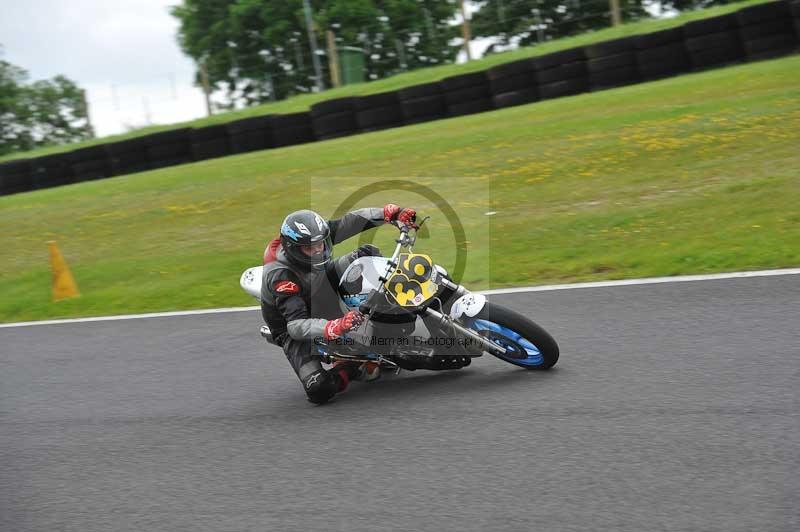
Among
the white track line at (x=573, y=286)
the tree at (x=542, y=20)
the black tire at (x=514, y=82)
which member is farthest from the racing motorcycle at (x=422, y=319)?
the tree at (x=542, y=20)

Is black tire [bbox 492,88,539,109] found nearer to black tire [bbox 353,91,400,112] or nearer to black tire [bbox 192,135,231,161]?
black tire [bbox 353,91,400,112]

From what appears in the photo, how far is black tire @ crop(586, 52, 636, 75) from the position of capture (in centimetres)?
1886

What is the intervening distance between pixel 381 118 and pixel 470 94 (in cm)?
218

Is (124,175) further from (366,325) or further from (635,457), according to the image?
(635,457)

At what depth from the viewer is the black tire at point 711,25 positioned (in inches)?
720

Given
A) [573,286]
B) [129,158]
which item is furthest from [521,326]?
[129,158]

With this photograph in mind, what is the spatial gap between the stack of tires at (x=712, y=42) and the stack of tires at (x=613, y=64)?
1.22 m

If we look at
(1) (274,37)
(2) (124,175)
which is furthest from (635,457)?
(1) (274,37)

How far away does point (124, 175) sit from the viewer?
21.4m

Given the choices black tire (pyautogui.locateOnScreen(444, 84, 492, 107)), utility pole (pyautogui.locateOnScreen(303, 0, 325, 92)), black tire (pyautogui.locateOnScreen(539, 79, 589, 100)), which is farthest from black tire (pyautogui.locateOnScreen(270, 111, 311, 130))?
utility pole (pyautogui.locateOnScreen(303, 0, 325, 92))

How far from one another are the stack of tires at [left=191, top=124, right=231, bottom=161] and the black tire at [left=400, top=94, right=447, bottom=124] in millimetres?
4482

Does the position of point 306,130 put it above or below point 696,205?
above

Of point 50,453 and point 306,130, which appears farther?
point 306,130

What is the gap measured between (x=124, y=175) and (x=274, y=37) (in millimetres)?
23990
